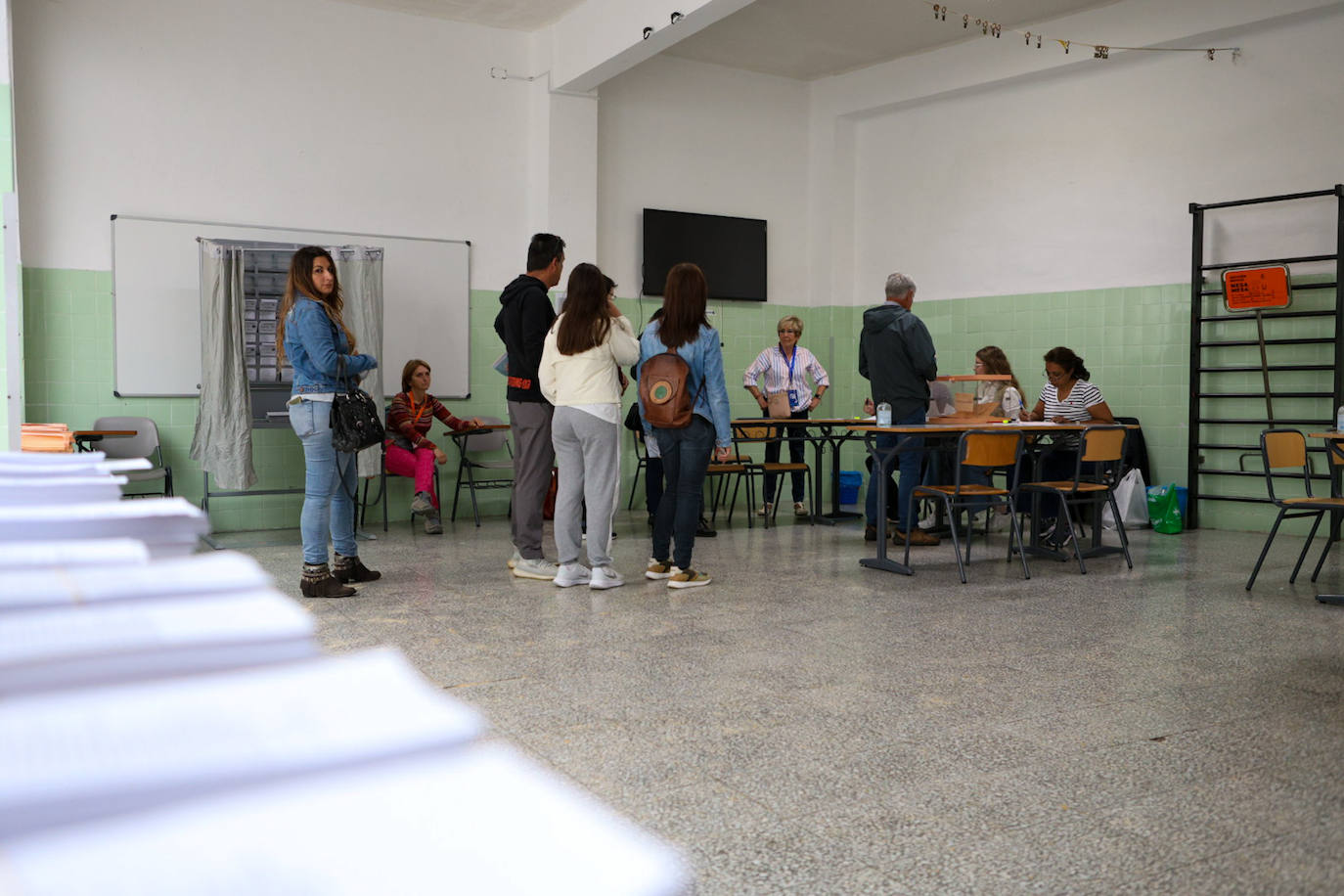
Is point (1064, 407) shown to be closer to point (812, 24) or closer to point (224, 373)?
point (812, 24)

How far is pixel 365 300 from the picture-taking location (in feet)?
22.6

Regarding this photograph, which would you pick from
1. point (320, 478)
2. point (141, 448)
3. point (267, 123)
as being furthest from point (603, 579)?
point (267, 123)

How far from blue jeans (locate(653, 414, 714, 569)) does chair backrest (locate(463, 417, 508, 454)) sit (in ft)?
10.5

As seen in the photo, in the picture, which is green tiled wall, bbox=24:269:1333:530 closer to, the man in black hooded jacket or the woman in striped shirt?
the woman in striped shirt

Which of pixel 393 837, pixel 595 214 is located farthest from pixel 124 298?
pixel 393 837

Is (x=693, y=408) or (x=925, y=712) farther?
(x=693, y=408)

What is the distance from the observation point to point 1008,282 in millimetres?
8625

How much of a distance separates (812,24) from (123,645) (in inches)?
282

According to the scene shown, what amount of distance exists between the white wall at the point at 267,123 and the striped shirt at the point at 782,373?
78.7 inches

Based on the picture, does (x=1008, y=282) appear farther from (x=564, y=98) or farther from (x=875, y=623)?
(x=875, y=623)

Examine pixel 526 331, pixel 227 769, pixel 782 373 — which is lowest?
pixel 227 769

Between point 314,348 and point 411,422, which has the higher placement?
point 314,348

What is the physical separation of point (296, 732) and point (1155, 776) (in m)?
1.86

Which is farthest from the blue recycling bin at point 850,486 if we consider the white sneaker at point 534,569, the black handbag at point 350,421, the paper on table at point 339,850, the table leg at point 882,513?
the paper on table at point 339,850
